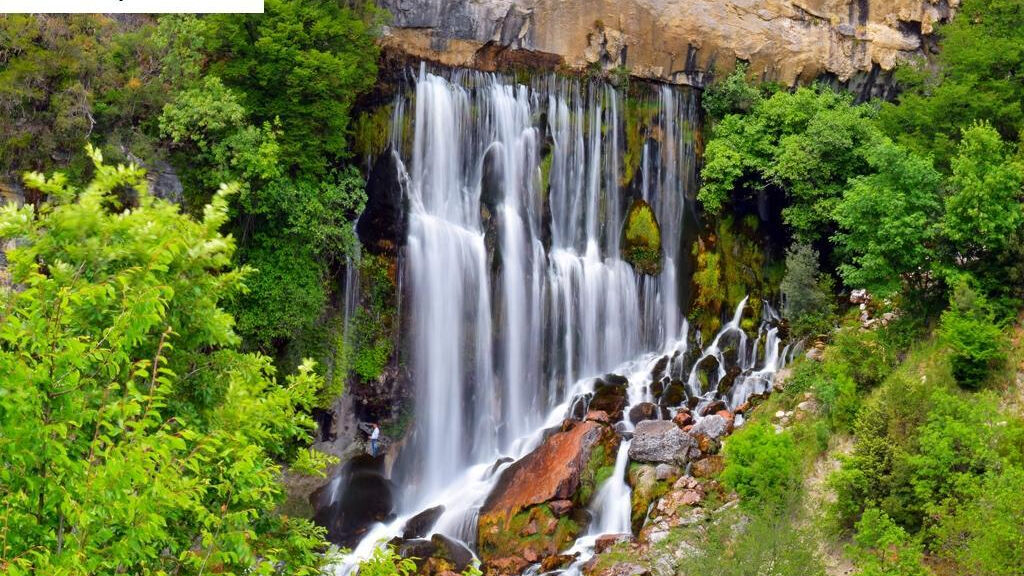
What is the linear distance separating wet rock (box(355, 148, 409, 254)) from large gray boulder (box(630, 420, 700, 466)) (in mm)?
8495

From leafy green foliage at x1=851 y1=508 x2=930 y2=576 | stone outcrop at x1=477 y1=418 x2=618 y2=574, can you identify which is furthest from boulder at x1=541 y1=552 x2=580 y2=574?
leafy green foliage at x1=851 y1=508 x2=930 y2=576

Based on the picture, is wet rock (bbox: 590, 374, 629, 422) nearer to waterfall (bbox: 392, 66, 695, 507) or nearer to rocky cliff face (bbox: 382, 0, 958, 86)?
waterfall (bbox: 392, 66, 695, 507)

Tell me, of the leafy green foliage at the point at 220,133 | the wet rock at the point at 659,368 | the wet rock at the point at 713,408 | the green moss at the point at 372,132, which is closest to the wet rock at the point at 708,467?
the wet rock at the point at 713,408

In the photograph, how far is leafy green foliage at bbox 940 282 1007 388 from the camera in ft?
60.6

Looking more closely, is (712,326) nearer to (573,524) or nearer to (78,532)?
(573,524)

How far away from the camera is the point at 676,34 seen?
28797mm

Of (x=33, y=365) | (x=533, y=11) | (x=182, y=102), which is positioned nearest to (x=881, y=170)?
(x=533, y=11)

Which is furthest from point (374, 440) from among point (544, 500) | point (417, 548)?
point (544, 500)

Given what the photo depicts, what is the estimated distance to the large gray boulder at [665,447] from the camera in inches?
827

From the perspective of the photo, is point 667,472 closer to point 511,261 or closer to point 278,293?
point 511,261

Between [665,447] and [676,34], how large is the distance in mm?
13857

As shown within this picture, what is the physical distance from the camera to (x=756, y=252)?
29047mm

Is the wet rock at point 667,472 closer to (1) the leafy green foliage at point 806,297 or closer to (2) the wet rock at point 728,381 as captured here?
(2) the wet rock at point 728,381

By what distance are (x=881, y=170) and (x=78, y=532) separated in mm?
20599
